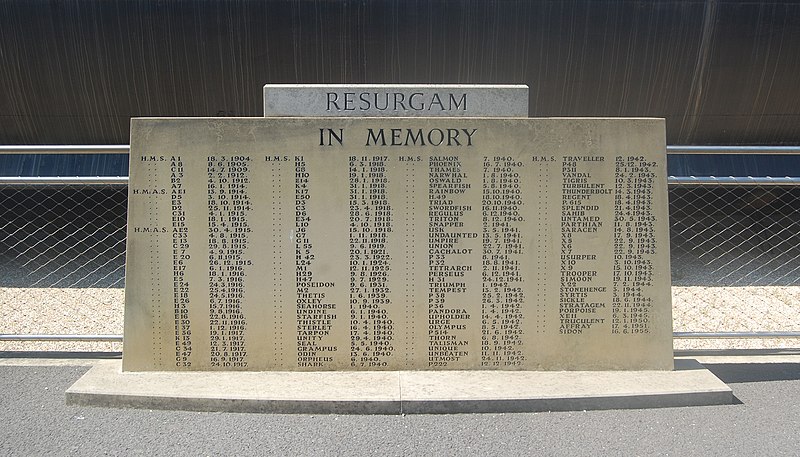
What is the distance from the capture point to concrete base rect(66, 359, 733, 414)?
352cm

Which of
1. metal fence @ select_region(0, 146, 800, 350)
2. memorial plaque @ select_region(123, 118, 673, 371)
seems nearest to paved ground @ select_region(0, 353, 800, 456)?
memorial plaque @ select_region(123, 118, 673, 371)

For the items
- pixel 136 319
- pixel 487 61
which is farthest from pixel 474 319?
pixel 487 61

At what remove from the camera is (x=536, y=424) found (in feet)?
11.1

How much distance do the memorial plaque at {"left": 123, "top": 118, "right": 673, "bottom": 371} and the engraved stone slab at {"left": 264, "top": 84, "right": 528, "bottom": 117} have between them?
122mm

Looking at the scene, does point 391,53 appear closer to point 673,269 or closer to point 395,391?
point 673,269

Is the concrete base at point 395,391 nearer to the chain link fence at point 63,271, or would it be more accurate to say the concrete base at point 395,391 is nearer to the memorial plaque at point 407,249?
the memorial plaque at point 407,249

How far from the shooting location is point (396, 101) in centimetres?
399

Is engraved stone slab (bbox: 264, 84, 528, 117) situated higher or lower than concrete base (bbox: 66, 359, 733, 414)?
higher

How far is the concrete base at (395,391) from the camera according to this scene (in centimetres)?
352

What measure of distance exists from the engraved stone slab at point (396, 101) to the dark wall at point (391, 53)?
2.61 meters

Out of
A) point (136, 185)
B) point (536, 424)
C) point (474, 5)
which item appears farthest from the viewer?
point (474, 5)

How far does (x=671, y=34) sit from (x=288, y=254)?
15.2 feet

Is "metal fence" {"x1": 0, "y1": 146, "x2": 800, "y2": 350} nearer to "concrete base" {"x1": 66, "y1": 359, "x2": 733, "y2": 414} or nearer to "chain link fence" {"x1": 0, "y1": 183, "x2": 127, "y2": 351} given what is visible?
"chain link fence" {"x1": 0, "y1": 183, "x2": 127, "y2": 351}

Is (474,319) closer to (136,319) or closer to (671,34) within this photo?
(136,319)
